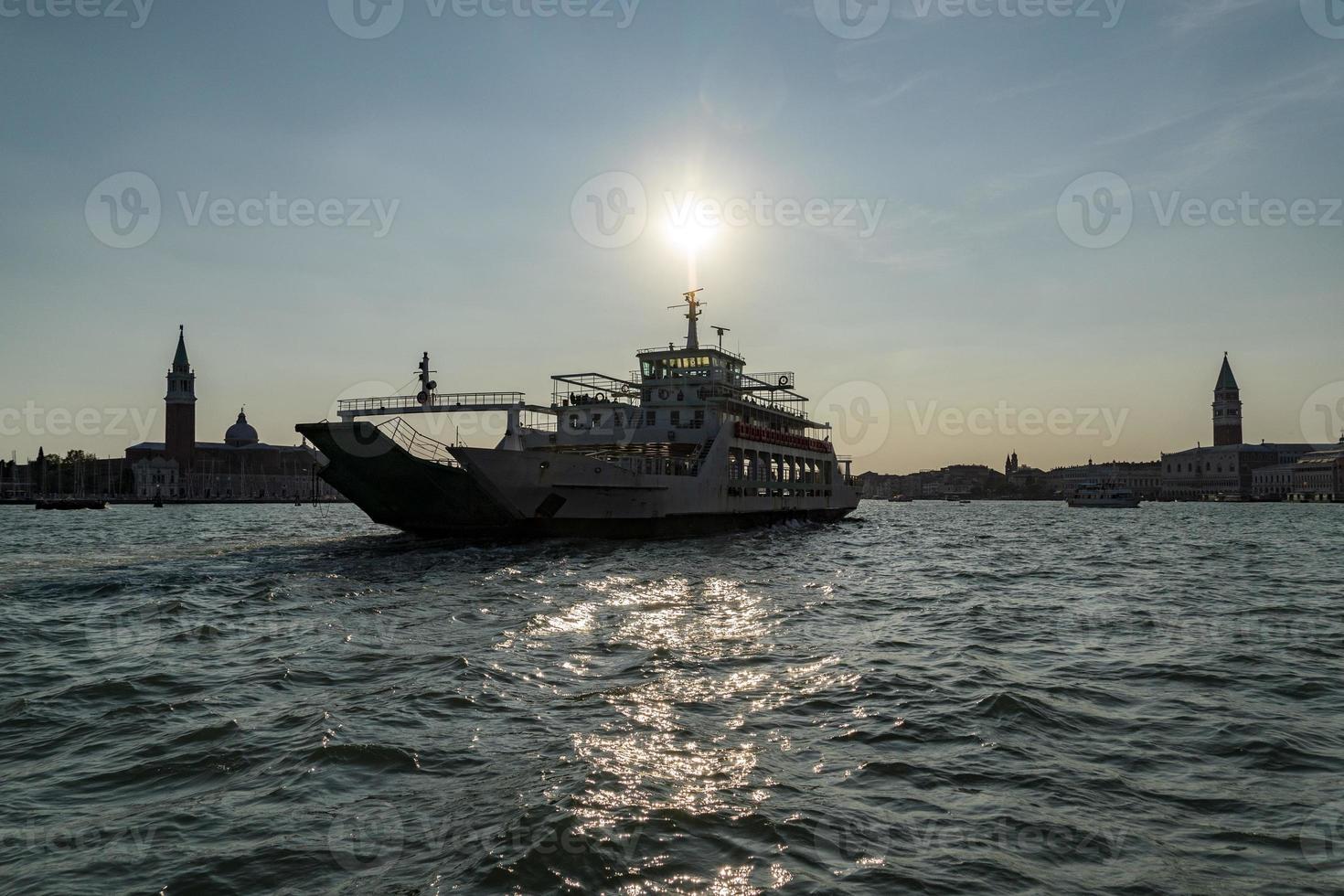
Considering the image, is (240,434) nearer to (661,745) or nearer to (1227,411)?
(661,745)

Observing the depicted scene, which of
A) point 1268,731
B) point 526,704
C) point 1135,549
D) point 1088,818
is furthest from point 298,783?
point 1135,549

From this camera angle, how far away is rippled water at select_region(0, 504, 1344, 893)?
5000 mm

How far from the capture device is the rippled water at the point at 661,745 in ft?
16.4

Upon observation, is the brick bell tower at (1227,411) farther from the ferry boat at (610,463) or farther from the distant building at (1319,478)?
the ferry boat at (610,463)

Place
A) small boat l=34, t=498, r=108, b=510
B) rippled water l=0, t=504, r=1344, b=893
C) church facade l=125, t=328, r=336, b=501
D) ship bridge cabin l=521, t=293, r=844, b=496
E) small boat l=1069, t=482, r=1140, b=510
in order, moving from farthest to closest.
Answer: church facade l=125, t=328, r=336, b=501
small boat l=1069, t=482, r=1140, b=510
small boat l=34, t=498, r=108, b=510
ship bridge cabin l=521, t=293, r=844, b=496
rippled water l=0, t=504, r=1344, b=893

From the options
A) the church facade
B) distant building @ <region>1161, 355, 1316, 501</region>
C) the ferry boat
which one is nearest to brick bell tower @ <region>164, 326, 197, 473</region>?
the church facade

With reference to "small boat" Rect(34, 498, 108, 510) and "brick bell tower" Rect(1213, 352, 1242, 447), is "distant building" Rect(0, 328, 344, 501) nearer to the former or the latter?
"small boat" Rect(34, 498, 108, 510)

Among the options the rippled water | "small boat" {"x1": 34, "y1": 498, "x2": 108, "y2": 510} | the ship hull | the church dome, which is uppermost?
the church dome

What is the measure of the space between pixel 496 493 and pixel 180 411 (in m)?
147

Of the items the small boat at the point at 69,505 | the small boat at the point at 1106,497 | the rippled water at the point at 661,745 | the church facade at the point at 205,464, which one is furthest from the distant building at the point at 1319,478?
the small boat at the point at 69,505

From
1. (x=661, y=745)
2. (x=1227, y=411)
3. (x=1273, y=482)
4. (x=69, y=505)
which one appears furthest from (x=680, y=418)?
(x=1227, y=411)

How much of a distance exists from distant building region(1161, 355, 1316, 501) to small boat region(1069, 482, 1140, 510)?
67.2m

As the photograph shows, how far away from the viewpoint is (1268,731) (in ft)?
25.9

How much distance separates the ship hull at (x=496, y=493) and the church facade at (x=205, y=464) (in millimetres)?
126485
